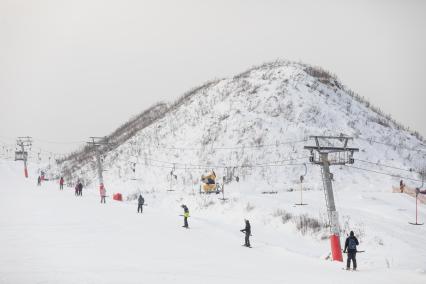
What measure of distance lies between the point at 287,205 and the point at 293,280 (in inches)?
740

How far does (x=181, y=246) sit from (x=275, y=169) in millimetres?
28628

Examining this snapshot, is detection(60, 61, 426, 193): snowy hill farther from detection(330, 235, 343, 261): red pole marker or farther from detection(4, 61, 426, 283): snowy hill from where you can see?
detection(330, 235, 343, 261): red pole marker

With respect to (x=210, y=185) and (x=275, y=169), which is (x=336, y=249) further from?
(x=275, y=169)

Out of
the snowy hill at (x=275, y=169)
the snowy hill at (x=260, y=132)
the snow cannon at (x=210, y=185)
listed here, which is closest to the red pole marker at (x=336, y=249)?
the snowy hill at (x=275, y=169)

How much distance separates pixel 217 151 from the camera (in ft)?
169

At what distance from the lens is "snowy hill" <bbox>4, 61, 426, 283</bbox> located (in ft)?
80.4

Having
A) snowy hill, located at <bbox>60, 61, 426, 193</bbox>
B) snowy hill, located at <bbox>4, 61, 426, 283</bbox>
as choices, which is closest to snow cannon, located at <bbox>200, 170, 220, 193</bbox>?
snowy hill, located at <bbox>4, 61, 426, 283</bbox>

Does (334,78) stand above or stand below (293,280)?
above

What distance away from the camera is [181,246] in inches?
795

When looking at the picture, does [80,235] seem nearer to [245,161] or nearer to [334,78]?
[245,161]

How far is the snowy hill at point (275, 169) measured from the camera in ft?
80.4

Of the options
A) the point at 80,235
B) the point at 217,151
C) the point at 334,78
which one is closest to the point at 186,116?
the point at 217,151

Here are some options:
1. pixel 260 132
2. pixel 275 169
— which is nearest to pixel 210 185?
pixel 275 169

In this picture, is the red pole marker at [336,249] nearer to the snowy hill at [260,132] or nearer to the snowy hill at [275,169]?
the snowy hill at [275,169]
